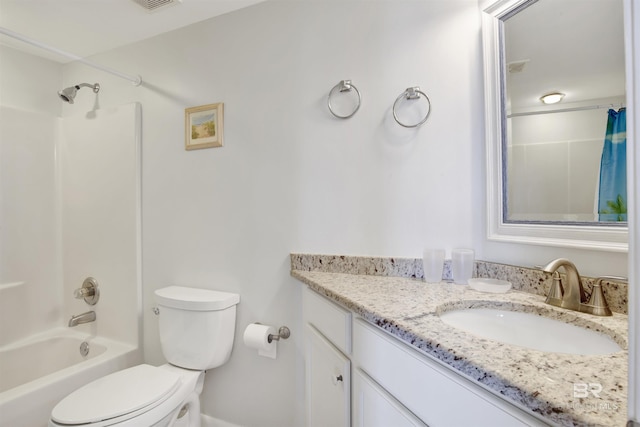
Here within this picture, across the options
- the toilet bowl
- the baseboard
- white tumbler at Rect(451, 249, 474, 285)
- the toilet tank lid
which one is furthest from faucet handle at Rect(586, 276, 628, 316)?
the baseboard

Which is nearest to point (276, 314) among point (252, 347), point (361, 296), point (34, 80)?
point (252, 347)

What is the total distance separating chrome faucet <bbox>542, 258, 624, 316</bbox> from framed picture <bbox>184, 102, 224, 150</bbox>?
1.55m

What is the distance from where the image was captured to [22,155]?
75.2 inches

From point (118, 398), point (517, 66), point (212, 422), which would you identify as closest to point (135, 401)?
point (118, 398)

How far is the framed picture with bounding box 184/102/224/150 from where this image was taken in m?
1.57

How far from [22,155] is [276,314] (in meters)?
2.03

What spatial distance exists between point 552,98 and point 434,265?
0.71 metres

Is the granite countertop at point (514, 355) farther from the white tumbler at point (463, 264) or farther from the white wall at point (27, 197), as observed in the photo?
the white wall at point (27, 197)

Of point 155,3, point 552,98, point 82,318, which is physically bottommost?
point 82,318

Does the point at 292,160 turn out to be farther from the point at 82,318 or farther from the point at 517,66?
the point at 82,318

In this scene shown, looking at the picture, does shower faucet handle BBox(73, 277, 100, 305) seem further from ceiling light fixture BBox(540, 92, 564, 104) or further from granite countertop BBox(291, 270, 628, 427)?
ceiling light fixture BBox(540, 92, 564, 104)

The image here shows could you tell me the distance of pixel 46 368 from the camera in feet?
6.11

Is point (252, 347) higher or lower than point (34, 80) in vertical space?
lower

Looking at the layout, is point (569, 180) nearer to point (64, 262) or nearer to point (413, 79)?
point (413, 79)
